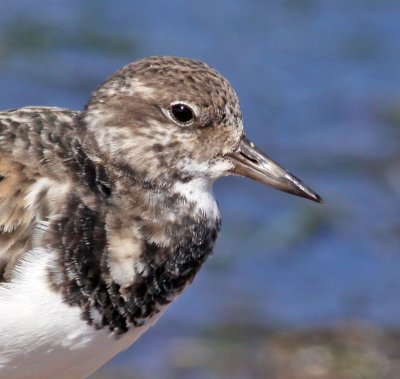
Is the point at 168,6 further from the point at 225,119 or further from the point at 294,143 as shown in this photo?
the point at 225,119

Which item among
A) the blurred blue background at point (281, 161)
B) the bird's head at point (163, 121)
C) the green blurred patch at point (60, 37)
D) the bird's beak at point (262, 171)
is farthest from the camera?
Answer: the green blurred patch at point (60, 37)

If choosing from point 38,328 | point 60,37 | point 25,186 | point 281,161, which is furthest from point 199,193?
point 60,37

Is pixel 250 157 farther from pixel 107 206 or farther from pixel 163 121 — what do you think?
pixel 107 206

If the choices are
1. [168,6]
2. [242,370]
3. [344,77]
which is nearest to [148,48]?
[168,6]

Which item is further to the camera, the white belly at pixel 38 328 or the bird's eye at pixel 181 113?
the bird's eye at pixel 181 113

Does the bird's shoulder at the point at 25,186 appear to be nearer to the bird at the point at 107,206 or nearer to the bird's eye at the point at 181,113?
the bird at the point at 107,206

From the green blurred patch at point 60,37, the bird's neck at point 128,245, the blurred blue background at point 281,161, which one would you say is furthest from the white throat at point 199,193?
the green blurred patch at point 60,37
